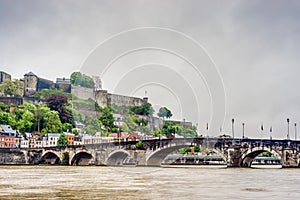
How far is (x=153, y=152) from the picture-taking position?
7338 centimetres

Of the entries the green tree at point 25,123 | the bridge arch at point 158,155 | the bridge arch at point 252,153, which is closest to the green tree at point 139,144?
the bridge arch at point 158,155

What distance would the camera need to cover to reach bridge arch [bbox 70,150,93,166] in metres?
78.2

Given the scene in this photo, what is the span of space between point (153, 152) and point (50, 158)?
71.7 ft

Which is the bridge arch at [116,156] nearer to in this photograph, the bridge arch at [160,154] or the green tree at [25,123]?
the bridge arch at [160,154]

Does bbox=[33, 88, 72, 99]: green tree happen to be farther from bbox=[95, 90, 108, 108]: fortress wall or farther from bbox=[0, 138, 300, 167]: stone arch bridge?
bbox=[0, 138, 300, 167]: stone arch bridge

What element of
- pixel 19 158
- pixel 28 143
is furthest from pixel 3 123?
pixel 19 158

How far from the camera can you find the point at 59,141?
107688 mm

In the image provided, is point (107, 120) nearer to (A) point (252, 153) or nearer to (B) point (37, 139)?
(B) point (37, 139)

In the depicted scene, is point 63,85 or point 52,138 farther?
point 63,85

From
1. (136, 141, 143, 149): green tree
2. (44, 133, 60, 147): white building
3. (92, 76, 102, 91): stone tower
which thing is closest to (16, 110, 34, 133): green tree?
(44, 133, 60, 147): white building

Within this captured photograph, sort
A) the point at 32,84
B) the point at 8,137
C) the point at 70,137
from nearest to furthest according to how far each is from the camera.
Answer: the point at 8,137 → the point at 70,137 → the point at 32,84

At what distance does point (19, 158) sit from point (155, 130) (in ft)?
201

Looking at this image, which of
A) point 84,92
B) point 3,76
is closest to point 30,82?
point 3,76

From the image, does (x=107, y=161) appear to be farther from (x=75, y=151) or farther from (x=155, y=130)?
(x=155, y=130)
